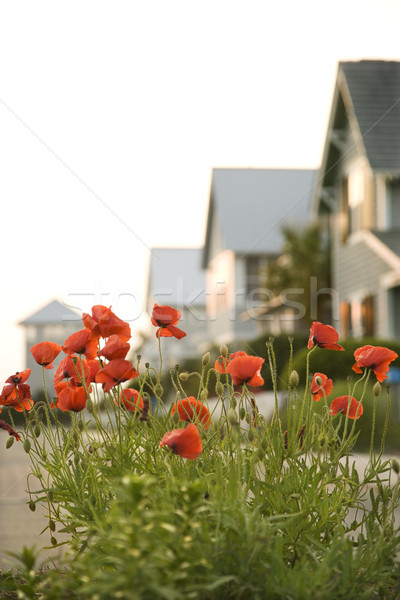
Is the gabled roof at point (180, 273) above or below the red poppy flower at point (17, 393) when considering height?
above

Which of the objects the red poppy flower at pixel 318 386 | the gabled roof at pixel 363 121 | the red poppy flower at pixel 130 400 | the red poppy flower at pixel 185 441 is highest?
the gabled roof at pixel 363 121

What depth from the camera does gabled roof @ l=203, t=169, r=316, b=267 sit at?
21703mm

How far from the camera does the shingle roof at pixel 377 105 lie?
41.8ft

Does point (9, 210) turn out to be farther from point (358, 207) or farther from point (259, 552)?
point (358, 207)

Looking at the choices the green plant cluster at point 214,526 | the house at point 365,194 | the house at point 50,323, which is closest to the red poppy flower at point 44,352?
the green plant cluster at point 214,526

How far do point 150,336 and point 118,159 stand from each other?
7.05m

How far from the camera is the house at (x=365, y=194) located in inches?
490

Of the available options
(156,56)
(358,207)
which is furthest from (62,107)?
(358,207)

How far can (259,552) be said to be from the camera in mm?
1682

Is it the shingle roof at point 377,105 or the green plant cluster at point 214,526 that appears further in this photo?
the shingle roof at point 377,105

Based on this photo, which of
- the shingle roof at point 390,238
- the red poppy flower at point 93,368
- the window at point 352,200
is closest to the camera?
the red poppy flower at point 93,368

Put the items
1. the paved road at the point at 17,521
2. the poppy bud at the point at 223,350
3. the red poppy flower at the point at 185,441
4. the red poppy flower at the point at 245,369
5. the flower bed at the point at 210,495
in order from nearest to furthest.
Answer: the flower bed at the point at 210,495 → the red poppy flower at the point at 185,441 → the red poppy flower at the point at 245,369 → the poppy bud at the point at 223,350 → the paved road at the point at 17,521

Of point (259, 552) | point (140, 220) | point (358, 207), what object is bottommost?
point (259, 552)

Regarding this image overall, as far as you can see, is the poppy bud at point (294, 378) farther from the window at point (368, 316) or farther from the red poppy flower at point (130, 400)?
the window at point (368, 316)
